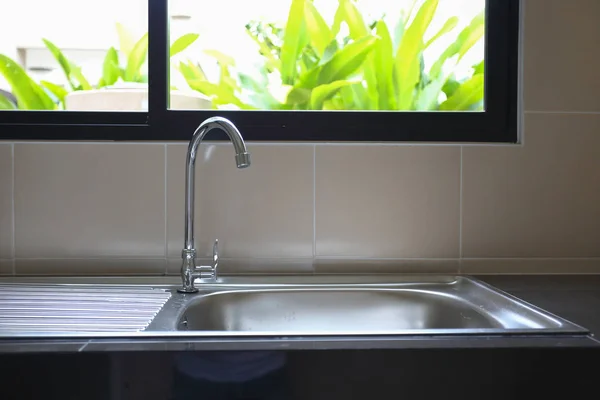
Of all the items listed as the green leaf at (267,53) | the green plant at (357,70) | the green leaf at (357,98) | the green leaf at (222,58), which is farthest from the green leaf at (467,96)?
the green leaf at (222,58)

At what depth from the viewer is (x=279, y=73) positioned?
5.24 feet

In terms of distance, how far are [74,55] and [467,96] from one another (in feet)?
3.89

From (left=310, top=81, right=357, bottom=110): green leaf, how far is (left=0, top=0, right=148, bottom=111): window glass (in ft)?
1.49

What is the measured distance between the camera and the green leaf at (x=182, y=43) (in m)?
1.51

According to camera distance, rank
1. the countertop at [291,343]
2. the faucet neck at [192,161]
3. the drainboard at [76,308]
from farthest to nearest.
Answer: the faucet neck at [192,161] < the drainboard at [76,308] < the countertop at [291,343]

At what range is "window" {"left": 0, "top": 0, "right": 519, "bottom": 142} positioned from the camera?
1419 millimetres

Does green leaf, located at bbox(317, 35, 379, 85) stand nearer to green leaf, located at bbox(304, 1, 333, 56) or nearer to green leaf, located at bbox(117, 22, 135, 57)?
green leaf, located at bbox(304, 1, 333, 56)

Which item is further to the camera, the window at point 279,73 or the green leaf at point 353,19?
the green leaf at point 353,19

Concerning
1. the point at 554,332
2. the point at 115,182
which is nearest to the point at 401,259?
the point at 554,332

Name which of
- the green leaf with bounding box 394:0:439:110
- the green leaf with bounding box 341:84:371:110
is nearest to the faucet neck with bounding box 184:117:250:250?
the green leaf with bounding box 341:84:371:110

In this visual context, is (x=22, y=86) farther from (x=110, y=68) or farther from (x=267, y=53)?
(x=267, y=53)

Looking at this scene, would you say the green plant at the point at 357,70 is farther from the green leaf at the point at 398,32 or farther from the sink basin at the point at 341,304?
the sink basin at the point at 341,304

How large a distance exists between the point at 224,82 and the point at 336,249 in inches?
22.7

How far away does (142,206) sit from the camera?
1387mm
